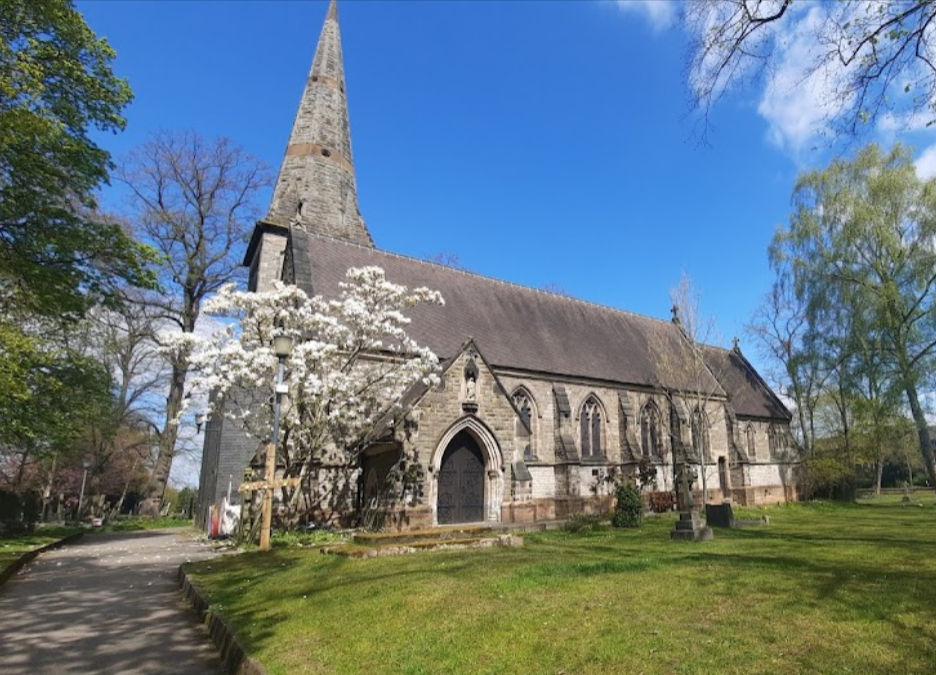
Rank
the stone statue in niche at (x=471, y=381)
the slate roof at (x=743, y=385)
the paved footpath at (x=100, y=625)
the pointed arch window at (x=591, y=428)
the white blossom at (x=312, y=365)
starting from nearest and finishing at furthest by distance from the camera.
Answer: the paved footpath at (x=100, y=625), the white blossom at (x=312, y=365), the stone statue in niche at (x=471, y=381), the pointed arch window at (x=591, y=428), the slate roof at (x=743, y=385)

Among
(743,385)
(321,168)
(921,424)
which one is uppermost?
(321,168)

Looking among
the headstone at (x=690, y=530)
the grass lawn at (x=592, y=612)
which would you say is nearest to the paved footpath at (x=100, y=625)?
the grass lawn at (x=592, y=612)

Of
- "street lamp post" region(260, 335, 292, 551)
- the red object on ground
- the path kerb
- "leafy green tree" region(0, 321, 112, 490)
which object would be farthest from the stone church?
the path kerb

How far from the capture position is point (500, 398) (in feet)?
59.0

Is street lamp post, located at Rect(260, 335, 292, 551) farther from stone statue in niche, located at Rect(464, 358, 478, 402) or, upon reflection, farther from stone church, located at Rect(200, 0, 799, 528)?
stone statue in niche, located at Rect(464, 358, 478, 402)

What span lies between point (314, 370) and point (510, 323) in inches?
465

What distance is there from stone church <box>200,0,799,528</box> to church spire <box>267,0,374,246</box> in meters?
0.07

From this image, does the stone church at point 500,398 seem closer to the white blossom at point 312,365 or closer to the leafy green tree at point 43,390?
the white blossom at point 312,365

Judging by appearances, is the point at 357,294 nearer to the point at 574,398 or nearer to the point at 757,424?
the point at 574,398

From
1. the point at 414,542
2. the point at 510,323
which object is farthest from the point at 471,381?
the point at 510,323

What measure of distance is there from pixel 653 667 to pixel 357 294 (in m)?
14.1

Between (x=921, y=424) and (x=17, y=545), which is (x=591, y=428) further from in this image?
(x=17, y=545)

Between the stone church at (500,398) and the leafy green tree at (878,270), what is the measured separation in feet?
22.2

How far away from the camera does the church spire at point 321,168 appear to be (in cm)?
2522
